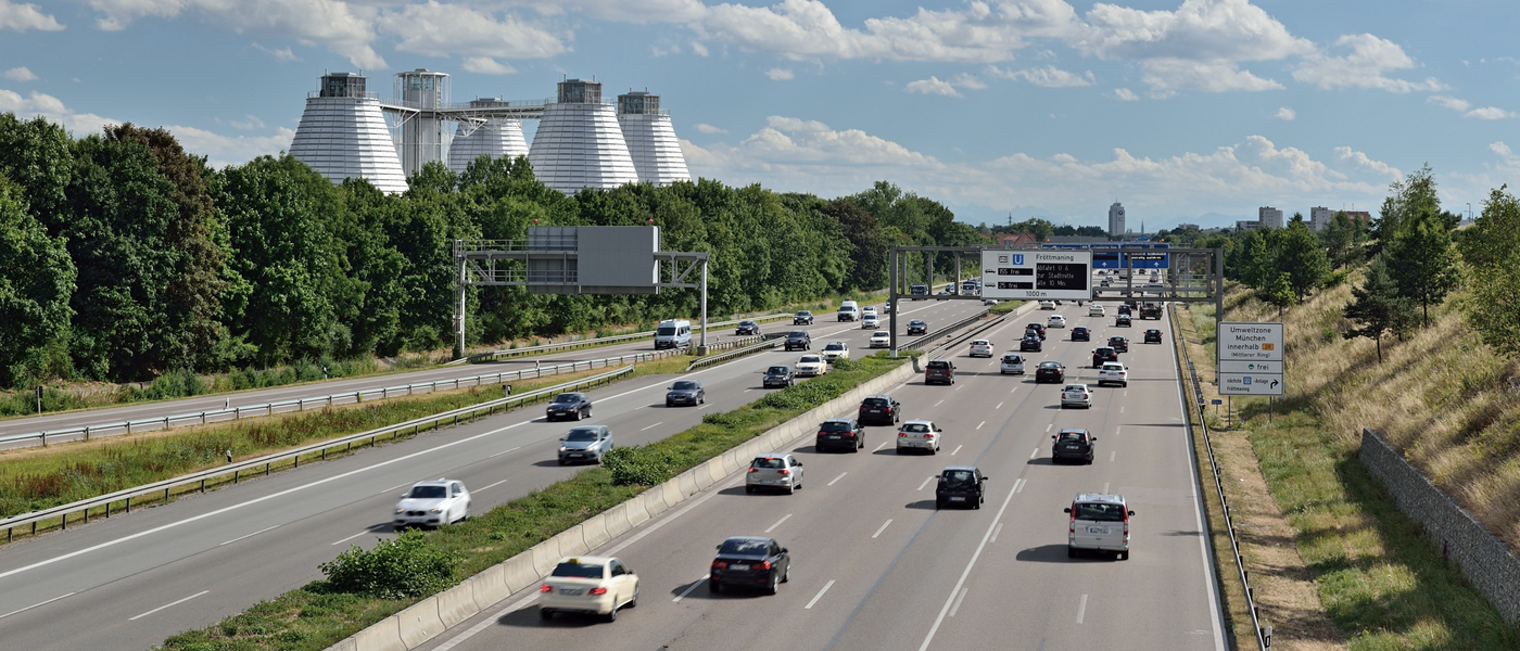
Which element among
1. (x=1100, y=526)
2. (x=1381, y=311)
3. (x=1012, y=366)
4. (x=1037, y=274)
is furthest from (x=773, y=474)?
(x=1381, y=311)

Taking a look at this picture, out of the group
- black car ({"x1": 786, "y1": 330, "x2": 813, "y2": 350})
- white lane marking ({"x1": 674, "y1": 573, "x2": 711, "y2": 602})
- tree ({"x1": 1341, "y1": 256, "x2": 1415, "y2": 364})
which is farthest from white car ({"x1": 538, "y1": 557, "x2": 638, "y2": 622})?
black car ({"x1": 786, "y1": 330, "x2": 813, "y2": 350})

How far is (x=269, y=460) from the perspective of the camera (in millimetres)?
44688

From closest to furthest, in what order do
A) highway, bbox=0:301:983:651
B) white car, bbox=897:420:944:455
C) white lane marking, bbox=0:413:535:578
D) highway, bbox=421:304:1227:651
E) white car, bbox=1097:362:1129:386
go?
1. highway, bbox=421:304:1227:651
2. highway, bbox=0:301:983:651
3. white lane marking, bbox=0:413:535:578
4. white car, bbox=897:420:944:455
5. white car, bbox=1097:362:1129:386

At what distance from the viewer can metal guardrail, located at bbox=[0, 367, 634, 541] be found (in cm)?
3475

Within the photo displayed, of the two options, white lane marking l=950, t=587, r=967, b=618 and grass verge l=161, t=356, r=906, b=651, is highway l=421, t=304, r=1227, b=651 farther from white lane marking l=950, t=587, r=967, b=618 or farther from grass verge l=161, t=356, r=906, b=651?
grass verge l=161, t=356, r=906, b=651

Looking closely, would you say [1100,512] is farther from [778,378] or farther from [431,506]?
[778,378]

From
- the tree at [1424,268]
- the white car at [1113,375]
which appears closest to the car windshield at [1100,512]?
the white car at [1113,375]

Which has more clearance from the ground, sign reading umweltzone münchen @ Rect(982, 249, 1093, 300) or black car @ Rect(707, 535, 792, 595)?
sign reading umweltzone münchen @ Rect(982, 249, 1093, 300)

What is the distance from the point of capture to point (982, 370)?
85.8m

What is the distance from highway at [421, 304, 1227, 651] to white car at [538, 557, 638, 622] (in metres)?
0.34

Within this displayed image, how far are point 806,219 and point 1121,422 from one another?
453ft

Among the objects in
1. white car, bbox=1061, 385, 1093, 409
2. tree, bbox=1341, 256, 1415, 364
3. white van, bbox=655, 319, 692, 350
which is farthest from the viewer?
white van, bbox=655, 319, 692, 350

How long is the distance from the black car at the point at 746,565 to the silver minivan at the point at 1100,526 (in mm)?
7999

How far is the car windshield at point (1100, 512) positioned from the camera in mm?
30516
